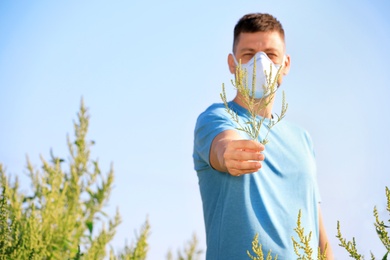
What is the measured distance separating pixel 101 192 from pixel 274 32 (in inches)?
72.7

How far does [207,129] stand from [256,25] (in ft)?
4.10

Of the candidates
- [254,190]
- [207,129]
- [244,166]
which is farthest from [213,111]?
[244,166]

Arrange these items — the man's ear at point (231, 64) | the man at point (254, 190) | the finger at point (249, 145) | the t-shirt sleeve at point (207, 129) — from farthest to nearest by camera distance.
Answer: the man's ear at point (231, 64) < the man at point (254, 190) < the t-shirt sleeve at point (207, 129) < the finger at point (249, 145)

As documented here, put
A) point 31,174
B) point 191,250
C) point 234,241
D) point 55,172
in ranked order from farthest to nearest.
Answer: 1. point 191,250
2. point 234,241
3. point 31,174
4. point 55,172

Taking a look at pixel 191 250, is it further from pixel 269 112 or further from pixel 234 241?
pixel 269 112

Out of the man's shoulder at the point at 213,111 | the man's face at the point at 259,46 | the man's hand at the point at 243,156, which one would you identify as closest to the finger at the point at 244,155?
the man's hand at the point at 243,156

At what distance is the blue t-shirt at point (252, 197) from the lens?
3639mm

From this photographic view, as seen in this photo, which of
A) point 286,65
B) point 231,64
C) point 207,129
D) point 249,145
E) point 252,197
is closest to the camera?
point 249,145

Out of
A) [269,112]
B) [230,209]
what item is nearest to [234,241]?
[230,209]

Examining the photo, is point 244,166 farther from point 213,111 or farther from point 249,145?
point 213,111

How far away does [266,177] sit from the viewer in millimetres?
3867

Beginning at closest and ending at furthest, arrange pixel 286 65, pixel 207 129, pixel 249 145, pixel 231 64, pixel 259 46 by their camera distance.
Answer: pixel 249 145 < pixel 207 129 < pixel 259 46 < pixel 231 64 < pixel 286 65

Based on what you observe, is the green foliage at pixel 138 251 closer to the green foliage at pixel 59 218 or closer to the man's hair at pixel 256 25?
the green foliage at pixel 59 218

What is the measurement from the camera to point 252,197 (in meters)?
3.73
